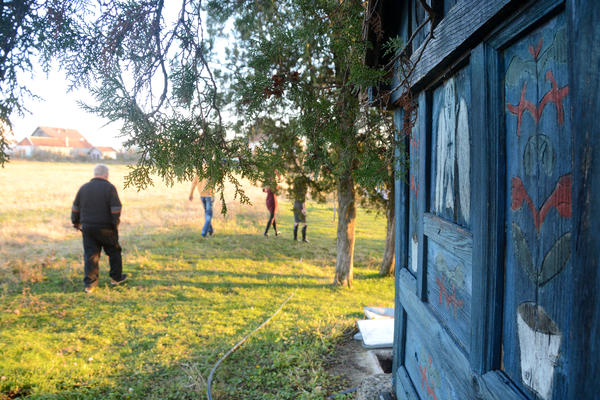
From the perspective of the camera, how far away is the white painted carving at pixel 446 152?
2035 mm

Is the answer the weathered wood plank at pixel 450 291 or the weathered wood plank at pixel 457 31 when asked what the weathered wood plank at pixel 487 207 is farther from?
the weathered wood plank at pixel 450 291

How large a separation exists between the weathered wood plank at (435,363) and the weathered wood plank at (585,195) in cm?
46

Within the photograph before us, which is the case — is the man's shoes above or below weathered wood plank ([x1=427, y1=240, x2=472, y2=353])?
below

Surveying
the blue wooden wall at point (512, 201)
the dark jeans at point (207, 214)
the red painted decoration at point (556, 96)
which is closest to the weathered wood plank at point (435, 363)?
the blue wooden wall at point (512, 201)

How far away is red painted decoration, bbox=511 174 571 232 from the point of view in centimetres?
103

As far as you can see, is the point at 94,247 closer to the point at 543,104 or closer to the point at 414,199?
the point at 414,199

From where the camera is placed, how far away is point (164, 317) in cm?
610

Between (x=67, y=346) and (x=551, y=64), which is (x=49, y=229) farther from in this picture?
(x=551, y=64)

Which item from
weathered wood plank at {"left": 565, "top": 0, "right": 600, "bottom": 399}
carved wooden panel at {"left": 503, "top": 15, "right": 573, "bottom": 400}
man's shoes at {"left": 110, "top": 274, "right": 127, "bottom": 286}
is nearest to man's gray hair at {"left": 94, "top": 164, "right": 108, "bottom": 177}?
man's shoes at {"left": 110, "top": 274, "right": 127, "bottom": 286}

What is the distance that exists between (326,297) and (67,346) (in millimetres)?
4550

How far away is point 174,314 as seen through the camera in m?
6.24

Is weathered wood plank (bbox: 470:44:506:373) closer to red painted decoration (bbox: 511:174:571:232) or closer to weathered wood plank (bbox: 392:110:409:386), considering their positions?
red painted decoration (bbox: 511:174:571:232)

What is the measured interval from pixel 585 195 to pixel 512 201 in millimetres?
474

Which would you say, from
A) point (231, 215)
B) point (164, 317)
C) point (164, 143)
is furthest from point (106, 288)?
point (231, 215)
